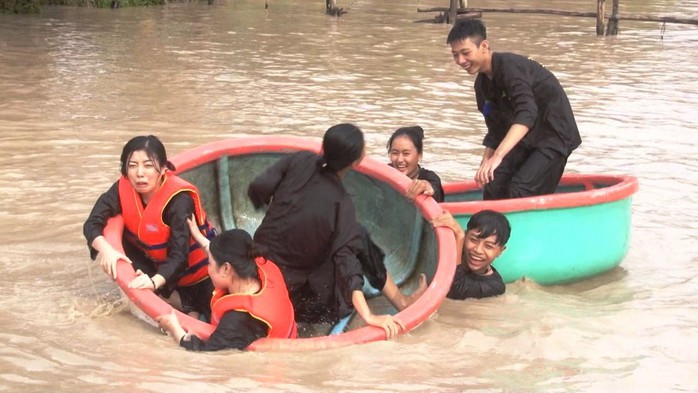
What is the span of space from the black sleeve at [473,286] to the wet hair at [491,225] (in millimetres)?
249

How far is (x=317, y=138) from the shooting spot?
31.2 feet

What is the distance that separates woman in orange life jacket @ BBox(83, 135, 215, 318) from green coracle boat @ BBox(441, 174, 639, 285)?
53.8 inches

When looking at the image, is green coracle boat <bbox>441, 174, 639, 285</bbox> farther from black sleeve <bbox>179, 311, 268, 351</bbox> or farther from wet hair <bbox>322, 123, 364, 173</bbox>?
black sleeve <bbox>179, 311, 268, 351</bbox>

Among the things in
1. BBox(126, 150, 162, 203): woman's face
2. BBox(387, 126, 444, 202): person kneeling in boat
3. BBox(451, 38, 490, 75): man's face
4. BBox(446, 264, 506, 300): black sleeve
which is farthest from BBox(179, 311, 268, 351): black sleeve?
BBox(451, 38, 490, 75): man's face

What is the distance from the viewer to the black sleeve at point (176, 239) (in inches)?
182

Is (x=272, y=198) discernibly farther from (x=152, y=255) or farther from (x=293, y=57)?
(x=293, y=57)

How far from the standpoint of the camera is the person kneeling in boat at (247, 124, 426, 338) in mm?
4344

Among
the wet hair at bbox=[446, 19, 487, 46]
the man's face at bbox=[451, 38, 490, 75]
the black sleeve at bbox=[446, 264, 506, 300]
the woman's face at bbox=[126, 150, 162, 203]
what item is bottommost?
the black sleeve at bbox=[446, 264, 506, 300]

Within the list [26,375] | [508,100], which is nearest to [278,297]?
[26,375]

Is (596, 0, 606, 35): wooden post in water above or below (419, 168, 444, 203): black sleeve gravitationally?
above

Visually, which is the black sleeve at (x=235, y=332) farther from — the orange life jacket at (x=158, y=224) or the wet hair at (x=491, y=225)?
the wet hair at (x=491, y=225)

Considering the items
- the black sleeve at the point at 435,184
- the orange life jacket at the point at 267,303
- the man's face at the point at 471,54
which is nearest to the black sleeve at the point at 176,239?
the orange life jacket at the point at 267,303

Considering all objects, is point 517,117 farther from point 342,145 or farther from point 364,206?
point 342,145

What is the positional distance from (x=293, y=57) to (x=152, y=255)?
11.1 meters
